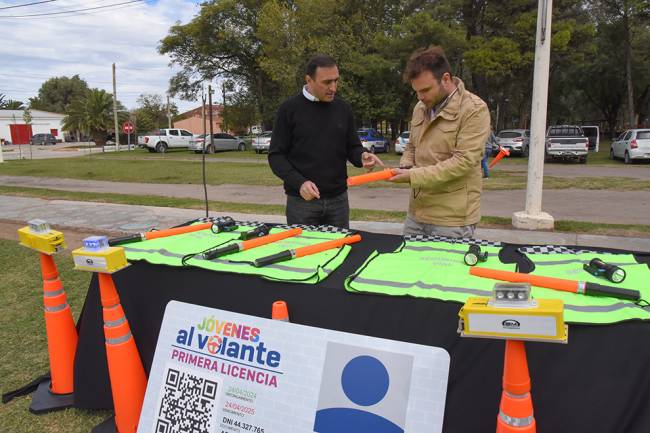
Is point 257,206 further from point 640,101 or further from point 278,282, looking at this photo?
point 640,101

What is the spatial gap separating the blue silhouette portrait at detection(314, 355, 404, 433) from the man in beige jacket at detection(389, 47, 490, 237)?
1.12 meters

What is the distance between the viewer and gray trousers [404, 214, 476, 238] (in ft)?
9.21

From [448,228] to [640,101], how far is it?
151 feet

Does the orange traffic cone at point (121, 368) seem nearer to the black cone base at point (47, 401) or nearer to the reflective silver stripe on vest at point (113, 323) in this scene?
the reflective silver stripe on vest at point (113, 323)

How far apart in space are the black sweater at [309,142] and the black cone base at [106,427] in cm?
166

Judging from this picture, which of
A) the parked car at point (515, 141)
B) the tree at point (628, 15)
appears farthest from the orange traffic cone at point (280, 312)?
the tree at point (628, 15)

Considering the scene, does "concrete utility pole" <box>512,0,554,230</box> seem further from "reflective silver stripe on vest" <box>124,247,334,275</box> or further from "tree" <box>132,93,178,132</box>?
"tree" <box>132,93,178,132</box>

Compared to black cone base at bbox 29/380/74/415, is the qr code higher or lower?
higher

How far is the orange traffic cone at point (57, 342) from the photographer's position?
2729 millimetres

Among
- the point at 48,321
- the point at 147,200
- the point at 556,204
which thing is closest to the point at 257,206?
the point at 147,200

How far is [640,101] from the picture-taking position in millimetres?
40125

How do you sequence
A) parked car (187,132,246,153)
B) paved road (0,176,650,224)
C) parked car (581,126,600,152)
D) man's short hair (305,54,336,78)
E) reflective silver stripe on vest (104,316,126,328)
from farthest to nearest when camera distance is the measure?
parked car (187,132,246,153) → parked car (581,126,600,152) → paved road (0,176,650,224) → man's short hair (305,54,336,78) → reflective silver stripe on vest (104,316,126,328)

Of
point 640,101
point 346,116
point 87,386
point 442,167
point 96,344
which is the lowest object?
point 87,386

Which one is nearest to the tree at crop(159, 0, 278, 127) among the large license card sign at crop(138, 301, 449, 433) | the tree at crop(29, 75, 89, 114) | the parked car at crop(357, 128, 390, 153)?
the parked car at crop(357, 128, 390, 153)
